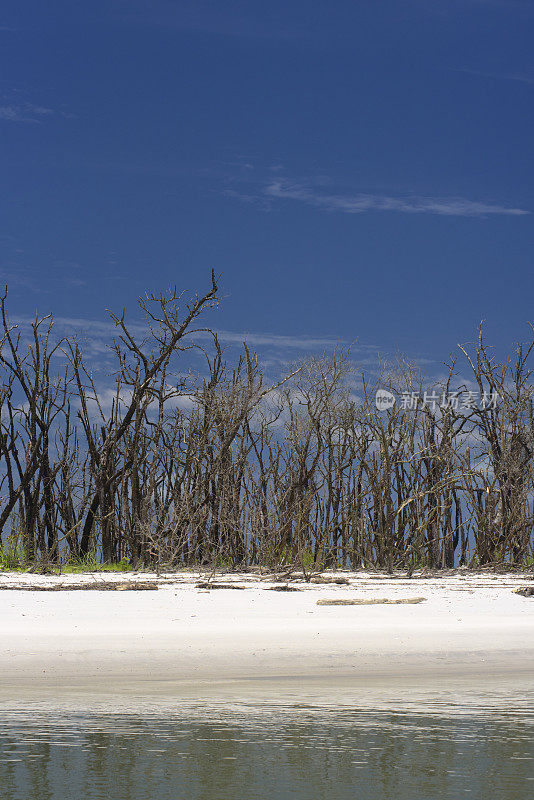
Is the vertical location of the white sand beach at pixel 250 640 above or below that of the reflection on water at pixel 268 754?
above

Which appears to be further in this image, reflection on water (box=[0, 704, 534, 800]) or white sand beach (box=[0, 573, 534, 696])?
white sand beach (box=[0, 573, 534, 696])

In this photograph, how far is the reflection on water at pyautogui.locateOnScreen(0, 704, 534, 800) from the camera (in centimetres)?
294

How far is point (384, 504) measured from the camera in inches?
411

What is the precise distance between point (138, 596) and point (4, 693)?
264 cm

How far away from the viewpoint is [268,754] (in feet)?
11.0

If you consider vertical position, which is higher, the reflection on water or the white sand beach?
the white sand beach

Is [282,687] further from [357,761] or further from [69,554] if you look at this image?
[69,554]

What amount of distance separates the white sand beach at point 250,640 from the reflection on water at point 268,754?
0.73 metres

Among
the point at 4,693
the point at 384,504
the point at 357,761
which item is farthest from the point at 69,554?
the point at 357,761

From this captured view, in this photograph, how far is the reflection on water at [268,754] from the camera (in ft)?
9.64

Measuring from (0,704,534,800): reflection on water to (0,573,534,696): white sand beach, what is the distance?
2.39ft

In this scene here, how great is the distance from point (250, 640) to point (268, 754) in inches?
73.8

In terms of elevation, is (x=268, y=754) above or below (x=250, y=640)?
below

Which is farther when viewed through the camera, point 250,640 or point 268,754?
point 250,640
